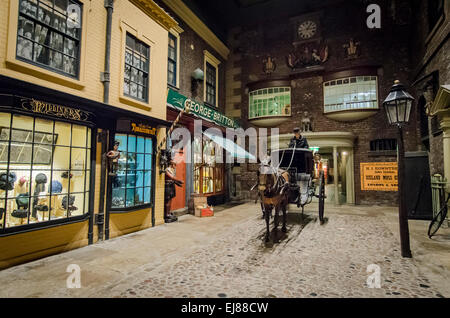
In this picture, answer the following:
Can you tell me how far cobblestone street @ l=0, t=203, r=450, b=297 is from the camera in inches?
131

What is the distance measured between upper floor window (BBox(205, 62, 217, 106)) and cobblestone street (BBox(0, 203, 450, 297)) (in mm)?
8420

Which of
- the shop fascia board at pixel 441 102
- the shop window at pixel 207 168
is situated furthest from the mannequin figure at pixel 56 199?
the shop fascia board at pixel 441 102

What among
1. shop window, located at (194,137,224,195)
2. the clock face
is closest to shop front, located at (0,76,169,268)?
shop window, located at (194,137,224,195)

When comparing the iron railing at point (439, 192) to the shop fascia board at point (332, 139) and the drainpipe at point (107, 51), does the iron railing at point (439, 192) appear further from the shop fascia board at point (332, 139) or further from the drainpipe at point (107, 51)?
the drainpipe at point (107, 51)

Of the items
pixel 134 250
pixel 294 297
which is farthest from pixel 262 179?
pixel 134 250

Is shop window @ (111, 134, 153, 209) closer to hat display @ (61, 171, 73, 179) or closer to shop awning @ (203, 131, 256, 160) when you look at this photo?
hat display @ (61, 171, 73, 179)

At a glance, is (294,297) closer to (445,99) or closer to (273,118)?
(445,99)

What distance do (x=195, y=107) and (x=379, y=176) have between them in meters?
9.80

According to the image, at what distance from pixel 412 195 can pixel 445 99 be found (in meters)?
3.46

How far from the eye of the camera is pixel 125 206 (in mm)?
6375

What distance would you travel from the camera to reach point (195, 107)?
958cm

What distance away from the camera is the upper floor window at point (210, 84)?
12844 millimetres

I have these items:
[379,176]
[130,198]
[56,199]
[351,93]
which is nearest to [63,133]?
[56,199]

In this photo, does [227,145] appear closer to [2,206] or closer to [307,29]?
[307,29]
